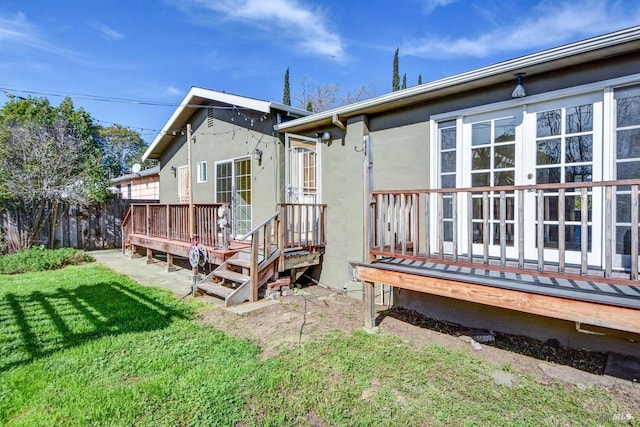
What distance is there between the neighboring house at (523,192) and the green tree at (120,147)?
26940mm

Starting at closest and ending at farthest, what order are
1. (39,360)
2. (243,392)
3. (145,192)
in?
(243,392) < (39,360) < (145,192)

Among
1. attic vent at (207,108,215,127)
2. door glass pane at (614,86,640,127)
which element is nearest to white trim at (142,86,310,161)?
attic vent at (207,108,215,127)

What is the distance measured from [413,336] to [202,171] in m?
7.49

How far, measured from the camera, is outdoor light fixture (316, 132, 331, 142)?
630 cm

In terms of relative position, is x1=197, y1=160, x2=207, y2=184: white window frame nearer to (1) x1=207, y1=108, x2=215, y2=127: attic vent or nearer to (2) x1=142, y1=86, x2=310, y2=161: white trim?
(1) x1=207, y1=108, x2=215, y2=127: attic vent

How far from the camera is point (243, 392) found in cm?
281

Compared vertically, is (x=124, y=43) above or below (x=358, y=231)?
above

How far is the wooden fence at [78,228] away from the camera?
31.0 ft

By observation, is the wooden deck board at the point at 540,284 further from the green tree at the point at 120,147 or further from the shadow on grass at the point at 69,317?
the green tree at the point at 120,147

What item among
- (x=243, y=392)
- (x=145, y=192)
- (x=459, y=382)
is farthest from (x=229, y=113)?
(x=145, y=192)

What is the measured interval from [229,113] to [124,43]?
14.3 feet

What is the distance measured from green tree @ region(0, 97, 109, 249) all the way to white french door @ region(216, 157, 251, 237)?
15.1ft

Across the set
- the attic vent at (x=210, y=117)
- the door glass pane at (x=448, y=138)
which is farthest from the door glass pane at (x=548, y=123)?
the attic vent at (x=210, y=117)

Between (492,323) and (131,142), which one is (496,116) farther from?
(131,142)
